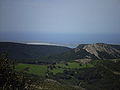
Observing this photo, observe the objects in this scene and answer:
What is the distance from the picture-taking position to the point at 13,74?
45125mm

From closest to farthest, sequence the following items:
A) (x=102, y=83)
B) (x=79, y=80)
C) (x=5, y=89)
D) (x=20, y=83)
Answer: (x=5, y=89)
(x=20, y=83)
(x=102, y=83)
(x=79, y=80)

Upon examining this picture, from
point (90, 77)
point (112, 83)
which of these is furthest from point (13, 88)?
point (90, 77)

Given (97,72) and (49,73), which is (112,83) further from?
(49,73)

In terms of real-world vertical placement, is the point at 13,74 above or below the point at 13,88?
above

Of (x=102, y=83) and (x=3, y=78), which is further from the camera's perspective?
(x=102, y=83)

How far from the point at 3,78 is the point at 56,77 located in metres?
148

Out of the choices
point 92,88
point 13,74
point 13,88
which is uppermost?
point 13,74

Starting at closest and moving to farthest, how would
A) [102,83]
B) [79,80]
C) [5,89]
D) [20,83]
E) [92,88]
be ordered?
[5,89] → [20,83] → [92,88] → [102,83] → [79,80]

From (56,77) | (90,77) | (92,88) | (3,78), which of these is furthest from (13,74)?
(90,77)

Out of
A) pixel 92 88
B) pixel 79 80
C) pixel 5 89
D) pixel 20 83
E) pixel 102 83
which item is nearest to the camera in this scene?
pixel 5 89

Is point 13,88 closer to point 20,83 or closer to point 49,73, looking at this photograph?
point 20,83

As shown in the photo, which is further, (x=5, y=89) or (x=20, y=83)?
(x=20, y=83)

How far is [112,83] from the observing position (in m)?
174

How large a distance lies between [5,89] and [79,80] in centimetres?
15625
